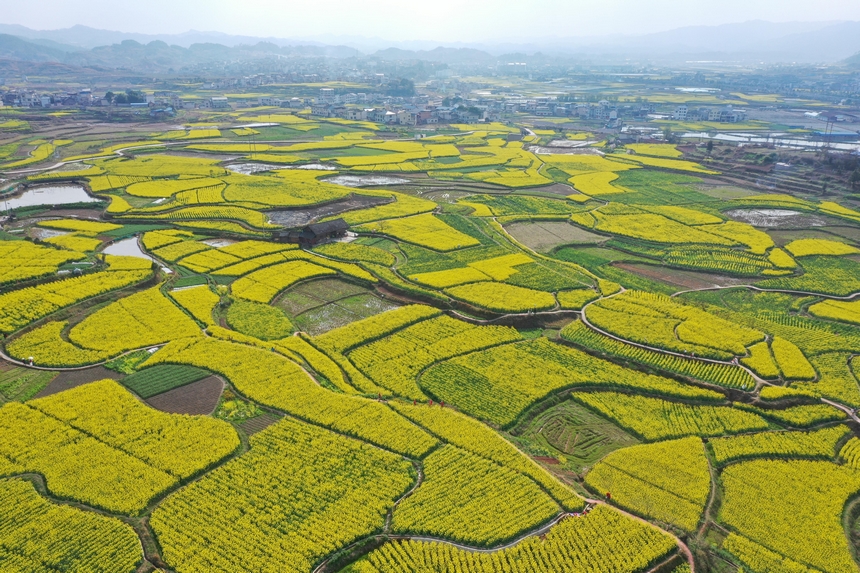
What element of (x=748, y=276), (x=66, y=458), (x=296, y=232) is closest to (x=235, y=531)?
(x=66, y=458)

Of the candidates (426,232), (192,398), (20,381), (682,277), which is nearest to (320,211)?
(426,232)

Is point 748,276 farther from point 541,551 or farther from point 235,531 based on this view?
point 235,531

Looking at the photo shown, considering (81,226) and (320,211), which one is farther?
(320,211)

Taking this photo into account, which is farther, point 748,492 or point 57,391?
point 57,391

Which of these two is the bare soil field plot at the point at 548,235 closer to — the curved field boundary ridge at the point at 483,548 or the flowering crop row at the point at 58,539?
the curved field boundary ridge at the point at 483,548

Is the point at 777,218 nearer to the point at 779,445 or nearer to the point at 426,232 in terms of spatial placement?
the point at 426,232

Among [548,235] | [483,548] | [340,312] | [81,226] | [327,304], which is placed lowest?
[483,548]
